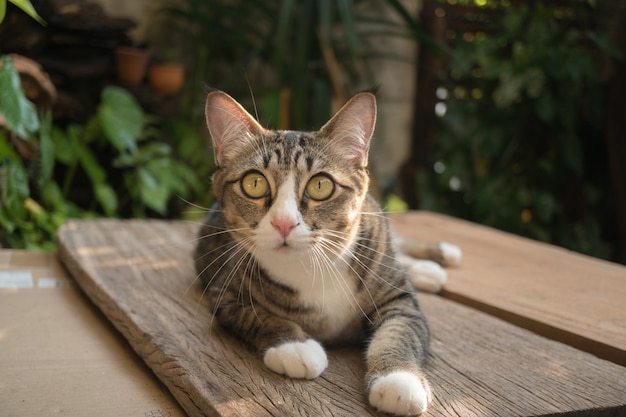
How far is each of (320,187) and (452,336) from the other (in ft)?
1.85

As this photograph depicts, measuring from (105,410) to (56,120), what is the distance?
2.82 m

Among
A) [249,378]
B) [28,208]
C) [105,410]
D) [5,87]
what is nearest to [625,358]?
[249,378]

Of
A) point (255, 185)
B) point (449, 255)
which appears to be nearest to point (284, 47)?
point (449, 255)

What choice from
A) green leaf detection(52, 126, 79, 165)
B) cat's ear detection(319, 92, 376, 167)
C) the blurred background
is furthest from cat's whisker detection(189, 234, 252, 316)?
green leaf detection(52, 126, 79, 165)

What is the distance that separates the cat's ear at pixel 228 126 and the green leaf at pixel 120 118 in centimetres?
201

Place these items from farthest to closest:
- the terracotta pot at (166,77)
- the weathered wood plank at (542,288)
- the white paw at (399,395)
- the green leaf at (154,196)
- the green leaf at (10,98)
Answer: the terracotta pot at (166,77)
the green leaf at (154,196)
the green leaf at (10,98)
the weathered wood plank at (542,288)
the white paw at (399,395)

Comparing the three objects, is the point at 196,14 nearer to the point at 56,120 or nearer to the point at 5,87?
the point at 56,120

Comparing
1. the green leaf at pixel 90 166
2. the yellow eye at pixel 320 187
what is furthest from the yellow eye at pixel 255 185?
the green leaf at pixel 90 166

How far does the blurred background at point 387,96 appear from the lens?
12.4ft

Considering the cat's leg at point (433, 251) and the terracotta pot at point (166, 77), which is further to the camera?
the terracotta pot at point (166, 77)

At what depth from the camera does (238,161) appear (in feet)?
5.54

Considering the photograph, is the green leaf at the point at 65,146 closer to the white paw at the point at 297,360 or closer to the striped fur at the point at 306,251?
the striped fur at the point at 306,251

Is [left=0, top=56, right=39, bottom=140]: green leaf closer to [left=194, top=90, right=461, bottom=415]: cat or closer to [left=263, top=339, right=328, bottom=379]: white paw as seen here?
[left=194, top=90, right=461, bottom=415]: cat

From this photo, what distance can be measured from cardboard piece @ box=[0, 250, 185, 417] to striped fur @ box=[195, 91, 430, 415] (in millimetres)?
275
